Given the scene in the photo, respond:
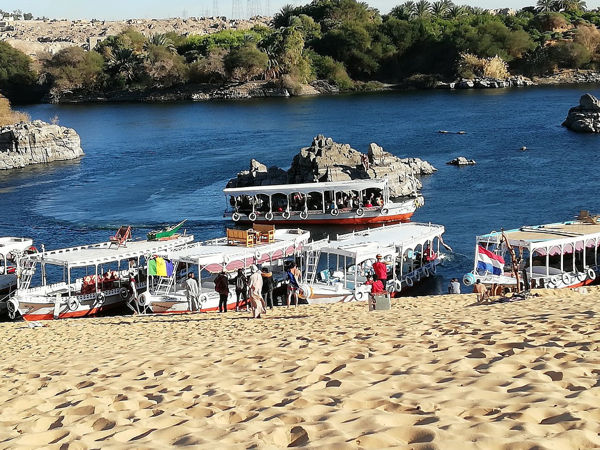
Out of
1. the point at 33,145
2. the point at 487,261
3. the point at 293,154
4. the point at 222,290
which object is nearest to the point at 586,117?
the point at 293,154

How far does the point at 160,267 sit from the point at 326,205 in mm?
21795

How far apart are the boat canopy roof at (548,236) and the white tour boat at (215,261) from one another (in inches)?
307

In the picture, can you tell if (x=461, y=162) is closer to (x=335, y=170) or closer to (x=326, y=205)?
(x=335, y=170)

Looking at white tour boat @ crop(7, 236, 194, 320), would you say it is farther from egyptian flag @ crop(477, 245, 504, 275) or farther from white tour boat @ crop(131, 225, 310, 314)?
egyptian flag @ crop(477, 245, 504, 275)

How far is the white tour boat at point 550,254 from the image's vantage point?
29078 millimetres

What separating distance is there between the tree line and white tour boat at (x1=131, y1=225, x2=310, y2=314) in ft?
379

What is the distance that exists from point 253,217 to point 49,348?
3192 cm

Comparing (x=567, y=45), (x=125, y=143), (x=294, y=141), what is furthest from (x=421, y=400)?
(x=567, y=45)

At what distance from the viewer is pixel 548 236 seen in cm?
3080

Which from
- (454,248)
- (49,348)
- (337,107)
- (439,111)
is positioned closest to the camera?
(49,348)

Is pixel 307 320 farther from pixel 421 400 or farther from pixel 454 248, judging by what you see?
pixel 454 248

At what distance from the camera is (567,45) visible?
146m

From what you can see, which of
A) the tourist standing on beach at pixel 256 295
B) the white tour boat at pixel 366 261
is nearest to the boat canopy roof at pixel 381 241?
the white tour boat at pixel 366 261

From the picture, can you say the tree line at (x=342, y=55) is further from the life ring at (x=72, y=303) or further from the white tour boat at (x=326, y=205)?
the life ring at (x=72, y=303)
